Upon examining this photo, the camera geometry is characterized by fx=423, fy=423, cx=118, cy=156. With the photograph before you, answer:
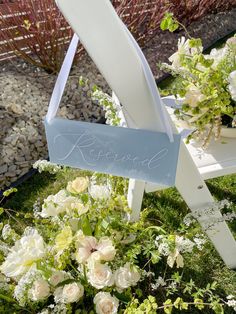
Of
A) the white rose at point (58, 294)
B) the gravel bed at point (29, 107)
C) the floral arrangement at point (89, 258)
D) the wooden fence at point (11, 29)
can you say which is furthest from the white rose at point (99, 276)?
the wooden fence at point (11, 29)

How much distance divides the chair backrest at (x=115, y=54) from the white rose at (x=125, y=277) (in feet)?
1.93

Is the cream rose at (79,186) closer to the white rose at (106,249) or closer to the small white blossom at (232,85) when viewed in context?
the white rose at (106,249)

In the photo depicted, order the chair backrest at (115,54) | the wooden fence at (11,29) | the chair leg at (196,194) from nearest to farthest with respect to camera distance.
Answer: the chair backrest at (115,54) → the chair leg at (196,194) → the wooden fence at (11,29)

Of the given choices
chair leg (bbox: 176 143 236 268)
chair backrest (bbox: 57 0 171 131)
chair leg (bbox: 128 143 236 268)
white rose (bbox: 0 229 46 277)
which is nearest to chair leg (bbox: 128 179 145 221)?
chair leg (bbox: 128 143 236 268)

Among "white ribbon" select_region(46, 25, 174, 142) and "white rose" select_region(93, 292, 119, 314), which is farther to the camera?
"white rose" select_region(93, 292, 119, 314)

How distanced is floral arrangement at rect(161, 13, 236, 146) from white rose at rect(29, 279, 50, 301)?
2.50 ft

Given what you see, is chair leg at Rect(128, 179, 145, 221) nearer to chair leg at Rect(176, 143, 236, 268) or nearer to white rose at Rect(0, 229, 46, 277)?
chair leg at Rect(176, 143, 236, 268)

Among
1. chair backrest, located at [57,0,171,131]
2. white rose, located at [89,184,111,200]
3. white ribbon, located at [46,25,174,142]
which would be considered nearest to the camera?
chair backrest, located at [57,0,171,131]

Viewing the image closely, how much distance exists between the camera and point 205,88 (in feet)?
4.90

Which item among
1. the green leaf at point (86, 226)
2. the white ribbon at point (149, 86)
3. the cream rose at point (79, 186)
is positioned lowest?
the green leaf at point (86, 226)

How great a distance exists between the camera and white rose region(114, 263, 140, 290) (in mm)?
1488

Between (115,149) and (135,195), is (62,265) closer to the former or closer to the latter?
(135,195)

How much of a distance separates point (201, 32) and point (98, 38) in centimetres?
374

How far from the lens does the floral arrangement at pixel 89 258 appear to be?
1.45 metres
